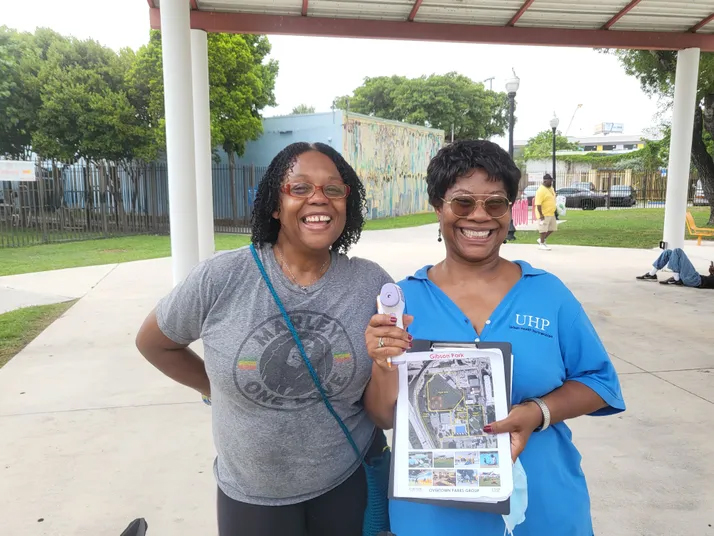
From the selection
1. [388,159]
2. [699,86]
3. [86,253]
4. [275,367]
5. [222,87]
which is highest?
[222,87]

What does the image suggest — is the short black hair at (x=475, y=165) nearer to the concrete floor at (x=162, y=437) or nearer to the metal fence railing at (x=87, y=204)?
the concrete floor at (x=162, y=437)

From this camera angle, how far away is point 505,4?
26.8 ft

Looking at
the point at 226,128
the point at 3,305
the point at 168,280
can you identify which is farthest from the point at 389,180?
the point at 3,305

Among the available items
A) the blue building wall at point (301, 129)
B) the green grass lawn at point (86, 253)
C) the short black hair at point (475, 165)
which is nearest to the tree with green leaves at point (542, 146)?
the blue building wall at point (301, 129)

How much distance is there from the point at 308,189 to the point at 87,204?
18.2 metres

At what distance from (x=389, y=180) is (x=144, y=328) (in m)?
26.7

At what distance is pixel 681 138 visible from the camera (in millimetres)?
9883

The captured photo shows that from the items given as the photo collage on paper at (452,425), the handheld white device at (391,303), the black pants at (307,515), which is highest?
the handheld white device at (391,303)

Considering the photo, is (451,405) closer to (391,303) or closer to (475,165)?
(391,303)

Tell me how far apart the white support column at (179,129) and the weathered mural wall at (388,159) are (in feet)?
59.2

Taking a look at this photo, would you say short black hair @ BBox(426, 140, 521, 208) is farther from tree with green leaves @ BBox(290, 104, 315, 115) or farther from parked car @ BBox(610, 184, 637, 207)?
Result: tree with green leaves @ BBox(290, 104, 315, 115)

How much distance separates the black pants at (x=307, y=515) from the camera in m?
1.72

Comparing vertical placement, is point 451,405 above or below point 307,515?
above

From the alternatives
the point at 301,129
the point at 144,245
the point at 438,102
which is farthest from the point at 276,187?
the point at 438,102
